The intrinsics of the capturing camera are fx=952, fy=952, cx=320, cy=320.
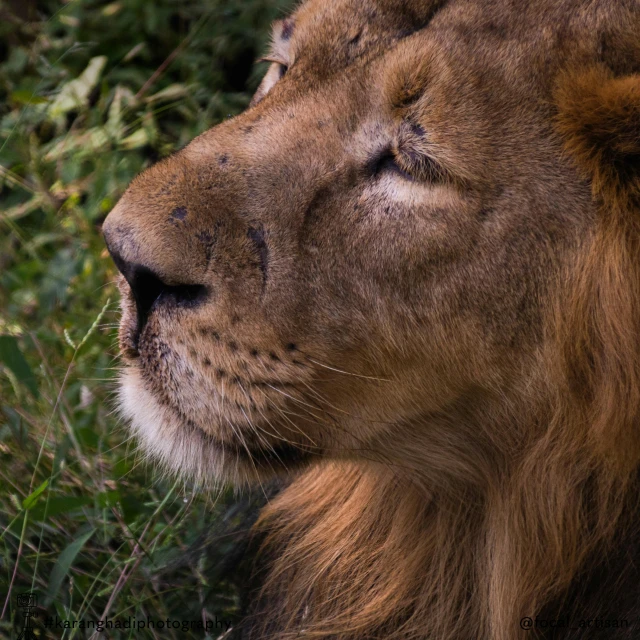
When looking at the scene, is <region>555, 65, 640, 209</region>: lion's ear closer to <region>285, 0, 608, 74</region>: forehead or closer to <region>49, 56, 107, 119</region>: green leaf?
<region>285, 0, 608, 74</region>: forehead

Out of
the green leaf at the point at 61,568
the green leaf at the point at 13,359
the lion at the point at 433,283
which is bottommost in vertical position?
the green leaf at the point at 61,568

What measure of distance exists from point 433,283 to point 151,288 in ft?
1.60

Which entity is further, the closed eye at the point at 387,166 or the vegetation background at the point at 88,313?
the vegetation background at the point at 88,313

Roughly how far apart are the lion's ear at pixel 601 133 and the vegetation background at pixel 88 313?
1.10 m

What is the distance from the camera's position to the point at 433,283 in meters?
1.62

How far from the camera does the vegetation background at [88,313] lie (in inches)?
89.7

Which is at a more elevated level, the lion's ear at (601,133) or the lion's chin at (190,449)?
the lion's ear at (601,133)

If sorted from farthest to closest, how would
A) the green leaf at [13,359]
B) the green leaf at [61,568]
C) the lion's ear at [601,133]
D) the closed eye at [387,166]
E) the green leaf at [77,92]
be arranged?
the green leaf at [77,92] → the green leaf at [13,359] → the green leaf at [61,568] → the closed eye at [387,166] → the lion's ear at [601,133]

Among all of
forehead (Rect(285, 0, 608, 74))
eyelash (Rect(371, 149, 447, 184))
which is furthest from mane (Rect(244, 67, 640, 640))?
eyelash (Rect(371, 149, 447, 184))

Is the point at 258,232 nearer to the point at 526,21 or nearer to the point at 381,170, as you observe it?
the point at 381,170

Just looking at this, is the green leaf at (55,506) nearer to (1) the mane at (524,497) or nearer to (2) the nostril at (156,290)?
(1) the mane at (524,497)

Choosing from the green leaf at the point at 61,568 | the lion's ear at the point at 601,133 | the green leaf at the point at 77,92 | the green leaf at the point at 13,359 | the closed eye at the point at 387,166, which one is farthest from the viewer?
the green leaf at the point at 77,92

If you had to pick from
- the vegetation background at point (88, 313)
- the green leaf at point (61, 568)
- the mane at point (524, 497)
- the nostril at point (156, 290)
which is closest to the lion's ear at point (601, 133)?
the mane at point (524, 497)

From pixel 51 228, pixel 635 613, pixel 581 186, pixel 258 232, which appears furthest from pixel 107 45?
pixel 635 613
